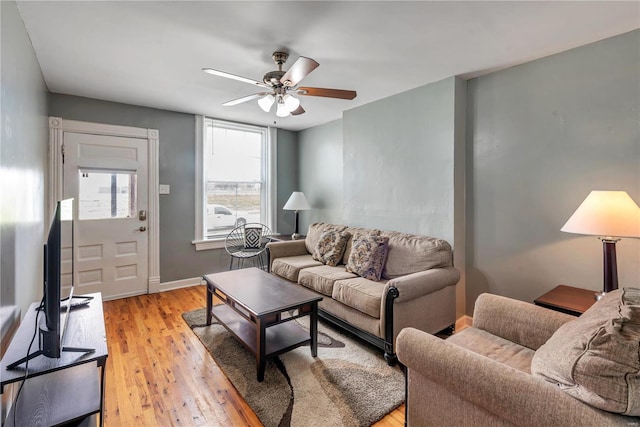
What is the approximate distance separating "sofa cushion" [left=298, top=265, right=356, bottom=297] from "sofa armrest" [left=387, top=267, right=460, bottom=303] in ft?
2.10

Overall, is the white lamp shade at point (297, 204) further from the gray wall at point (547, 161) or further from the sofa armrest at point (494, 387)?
the sofa armrest at point (494, 387)

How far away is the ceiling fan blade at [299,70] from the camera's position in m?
1.83

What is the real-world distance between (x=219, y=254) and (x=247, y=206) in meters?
0.85

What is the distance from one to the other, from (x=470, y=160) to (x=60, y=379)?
3.28 meters

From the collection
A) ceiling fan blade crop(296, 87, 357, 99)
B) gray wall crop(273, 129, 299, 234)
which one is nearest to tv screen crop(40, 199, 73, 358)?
ceiling fan blade crop(296, 87, 357, 99)

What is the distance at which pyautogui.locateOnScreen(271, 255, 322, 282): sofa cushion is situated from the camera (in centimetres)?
322

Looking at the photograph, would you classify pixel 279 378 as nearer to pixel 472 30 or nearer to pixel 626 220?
pixel 626 220

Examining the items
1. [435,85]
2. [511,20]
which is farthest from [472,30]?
[435,85]

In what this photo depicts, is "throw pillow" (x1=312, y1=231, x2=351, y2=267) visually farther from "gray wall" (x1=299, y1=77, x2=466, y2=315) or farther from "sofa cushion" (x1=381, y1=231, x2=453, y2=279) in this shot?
"sofa cushion" (x1=381, y1=231, x2=453, y2=279)

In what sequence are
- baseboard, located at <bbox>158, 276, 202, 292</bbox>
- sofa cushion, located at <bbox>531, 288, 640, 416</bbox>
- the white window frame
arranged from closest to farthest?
sofa cushion, located at <bbox>531, 288, 640, 416</bbox>, baseboard, located at <bbox>158, 276, 202, 292</bbox>, the white window frame

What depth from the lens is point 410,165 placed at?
317cm

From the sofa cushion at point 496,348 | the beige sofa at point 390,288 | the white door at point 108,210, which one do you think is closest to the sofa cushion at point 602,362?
the sofa cushion at point 496,348

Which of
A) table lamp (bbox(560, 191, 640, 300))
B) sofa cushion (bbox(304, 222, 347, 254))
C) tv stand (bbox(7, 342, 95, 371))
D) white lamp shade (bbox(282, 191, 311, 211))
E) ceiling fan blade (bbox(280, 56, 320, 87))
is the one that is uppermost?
ceiling fan blade (bbox(280, 56, 320, 87))

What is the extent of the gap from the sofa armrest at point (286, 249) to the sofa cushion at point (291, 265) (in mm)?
72
